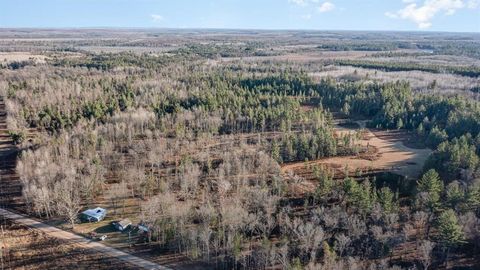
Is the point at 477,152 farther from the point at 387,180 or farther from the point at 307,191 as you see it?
the point at 307,191

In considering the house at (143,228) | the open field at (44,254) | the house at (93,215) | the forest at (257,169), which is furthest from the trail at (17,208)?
the house at (143,228)

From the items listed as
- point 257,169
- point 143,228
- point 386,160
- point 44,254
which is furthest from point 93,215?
point 386,160

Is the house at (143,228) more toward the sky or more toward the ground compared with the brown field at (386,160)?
more toward the ground

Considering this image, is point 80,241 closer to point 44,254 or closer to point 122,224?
point 44,254

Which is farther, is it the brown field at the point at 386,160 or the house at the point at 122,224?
the brown field at the point at 386,160

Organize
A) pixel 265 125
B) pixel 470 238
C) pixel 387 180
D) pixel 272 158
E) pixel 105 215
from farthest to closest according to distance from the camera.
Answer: pixel 265 125, pixel 272 158, pixel 387 180, pixel 105 215, pixel 470 238

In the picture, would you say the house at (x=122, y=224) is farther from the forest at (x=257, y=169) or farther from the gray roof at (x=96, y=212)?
the gray roof at (x=96, y=212)

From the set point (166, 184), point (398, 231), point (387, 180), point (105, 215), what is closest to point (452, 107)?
point (387, 180)
